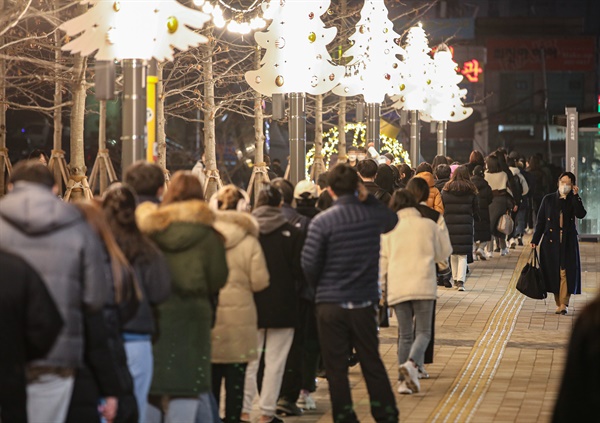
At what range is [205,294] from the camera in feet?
27.5

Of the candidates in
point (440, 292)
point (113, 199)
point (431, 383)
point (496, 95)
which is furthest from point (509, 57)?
point (113, 199)

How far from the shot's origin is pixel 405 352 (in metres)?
11.9

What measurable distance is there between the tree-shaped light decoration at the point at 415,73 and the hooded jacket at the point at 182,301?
19945 millimetres

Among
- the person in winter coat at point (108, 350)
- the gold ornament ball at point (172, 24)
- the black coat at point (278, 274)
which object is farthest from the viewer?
the gold ornament ball at point (172, 24)

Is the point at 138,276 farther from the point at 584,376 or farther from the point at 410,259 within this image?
the point at 410,259

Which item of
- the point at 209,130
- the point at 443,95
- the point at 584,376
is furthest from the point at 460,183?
the point at 584,376

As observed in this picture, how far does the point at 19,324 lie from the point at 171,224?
2.13 metres

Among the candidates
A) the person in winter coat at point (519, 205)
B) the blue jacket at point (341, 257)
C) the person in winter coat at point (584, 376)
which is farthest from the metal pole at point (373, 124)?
the person in winter coat at point (584, 376)

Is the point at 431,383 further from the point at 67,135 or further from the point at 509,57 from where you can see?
the point at 509,57

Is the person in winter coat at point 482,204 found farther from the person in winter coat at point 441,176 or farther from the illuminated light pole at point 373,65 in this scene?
the person in winter coat at point 441,176

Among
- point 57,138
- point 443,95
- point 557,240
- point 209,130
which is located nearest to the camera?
point 557,240

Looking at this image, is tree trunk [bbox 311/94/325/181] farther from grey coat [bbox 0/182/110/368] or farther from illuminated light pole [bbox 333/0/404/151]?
grey coat [bbox 0/182/110/368]

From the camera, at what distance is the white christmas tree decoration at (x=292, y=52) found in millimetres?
15781

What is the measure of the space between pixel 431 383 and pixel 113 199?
558 centimetres
